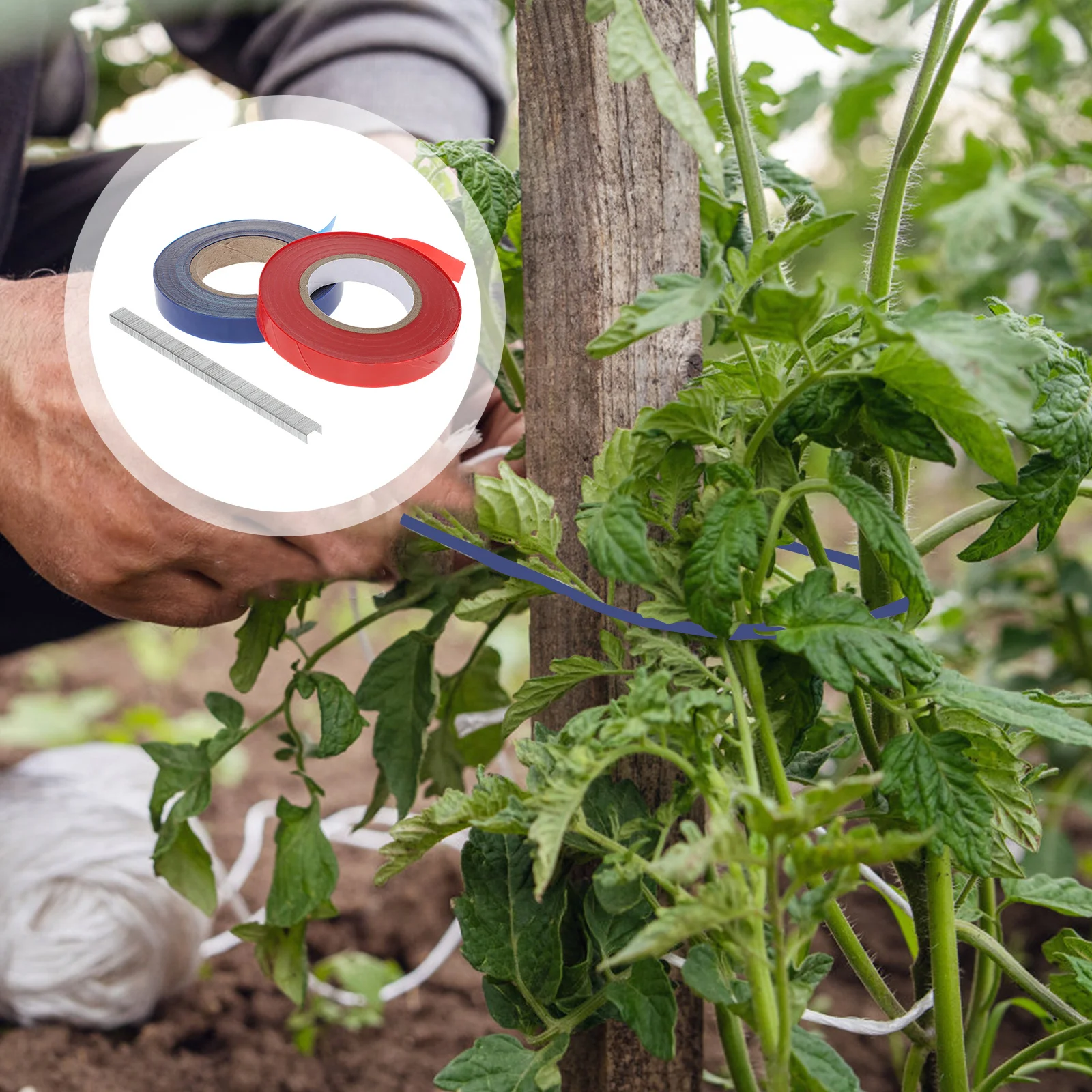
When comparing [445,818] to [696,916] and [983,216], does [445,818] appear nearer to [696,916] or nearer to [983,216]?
[696,916]

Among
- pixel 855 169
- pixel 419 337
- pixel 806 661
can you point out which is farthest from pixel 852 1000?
pixel 855 169

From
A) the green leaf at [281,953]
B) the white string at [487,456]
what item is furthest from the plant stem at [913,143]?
the green leaf at [281,953]

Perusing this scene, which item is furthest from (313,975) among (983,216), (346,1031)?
(983,216)

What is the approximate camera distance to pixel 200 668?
2697 millimetres

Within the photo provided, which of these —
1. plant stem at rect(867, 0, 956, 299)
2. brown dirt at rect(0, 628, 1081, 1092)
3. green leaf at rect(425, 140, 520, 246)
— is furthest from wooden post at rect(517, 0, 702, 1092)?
brown dirt at rect(0, 628, 1081, 1092)

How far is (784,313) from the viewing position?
479 mm

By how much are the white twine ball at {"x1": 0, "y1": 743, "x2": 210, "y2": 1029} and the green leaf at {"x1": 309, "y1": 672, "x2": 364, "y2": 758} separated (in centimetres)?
70

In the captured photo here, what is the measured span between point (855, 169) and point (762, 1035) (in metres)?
4.91

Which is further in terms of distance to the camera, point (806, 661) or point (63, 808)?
point (63, 808)

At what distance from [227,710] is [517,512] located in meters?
0.40

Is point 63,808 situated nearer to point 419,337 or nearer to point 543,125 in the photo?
point 419,337

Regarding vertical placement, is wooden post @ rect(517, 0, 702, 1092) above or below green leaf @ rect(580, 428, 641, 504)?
above

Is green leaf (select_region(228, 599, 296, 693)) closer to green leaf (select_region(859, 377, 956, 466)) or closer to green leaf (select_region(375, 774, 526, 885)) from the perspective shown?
green leaf (select_region(375, 774, 526, 885))

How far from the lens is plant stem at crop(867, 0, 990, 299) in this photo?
2.00 feet
